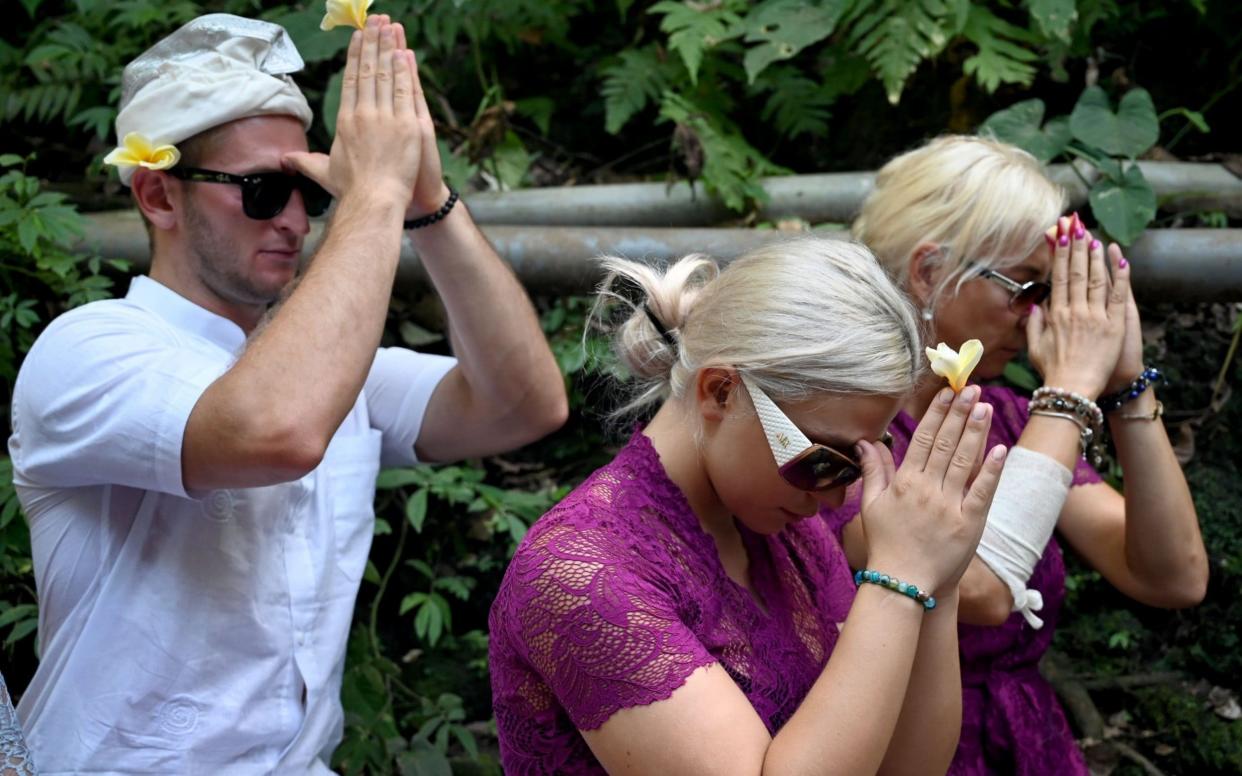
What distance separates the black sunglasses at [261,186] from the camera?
8.63 feet

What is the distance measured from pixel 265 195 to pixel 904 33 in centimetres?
243

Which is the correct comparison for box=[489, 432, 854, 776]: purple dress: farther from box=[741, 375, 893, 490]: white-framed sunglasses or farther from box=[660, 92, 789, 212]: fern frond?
box=[660, 92, 789, 212]: fern frond

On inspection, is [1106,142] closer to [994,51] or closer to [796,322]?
[994,51]

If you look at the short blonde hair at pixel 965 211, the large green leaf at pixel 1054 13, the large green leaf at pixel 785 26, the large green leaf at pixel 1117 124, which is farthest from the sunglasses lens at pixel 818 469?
the large green leaf at pixel 1054 13

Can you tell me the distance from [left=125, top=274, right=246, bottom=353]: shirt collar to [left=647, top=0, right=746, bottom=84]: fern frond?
2080mm

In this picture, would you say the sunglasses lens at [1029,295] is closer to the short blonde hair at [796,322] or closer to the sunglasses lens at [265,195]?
the short blonde hair at [796,322]

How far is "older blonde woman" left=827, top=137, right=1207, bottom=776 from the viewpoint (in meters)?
2.77

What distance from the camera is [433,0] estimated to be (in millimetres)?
4516

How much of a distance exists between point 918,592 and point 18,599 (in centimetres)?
252

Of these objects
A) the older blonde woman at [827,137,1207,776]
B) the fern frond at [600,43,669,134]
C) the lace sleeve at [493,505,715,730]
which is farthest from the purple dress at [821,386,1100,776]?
the fern frond at [600,43,669,134]

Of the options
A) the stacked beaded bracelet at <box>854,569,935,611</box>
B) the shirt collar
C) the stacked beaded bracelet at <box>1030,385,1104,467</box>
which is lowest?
the stacked beaded bracelet at <box>1030,385,1104,467</box>

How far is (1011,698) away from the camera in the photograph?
2807 millimetres

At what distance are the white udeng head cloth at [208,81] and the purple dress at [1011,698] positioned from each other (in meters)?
1.48

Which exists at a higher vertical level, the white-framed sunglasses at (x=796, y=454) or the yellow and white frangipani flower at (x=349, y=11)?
the yellow and white frangipani flower at (x=349, y=11)
